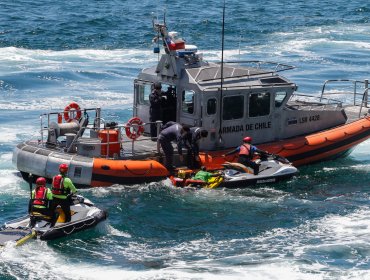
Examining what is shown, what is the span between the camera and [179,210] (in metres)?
19.0

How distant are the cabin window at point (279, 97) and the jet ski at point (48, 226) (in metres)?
6.10

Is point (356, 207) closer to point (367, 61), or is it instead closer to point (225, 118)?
point (225, 118)

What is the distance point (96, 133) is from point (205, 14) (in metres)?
29.8

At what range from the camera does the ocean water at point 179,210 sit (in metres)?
16.0

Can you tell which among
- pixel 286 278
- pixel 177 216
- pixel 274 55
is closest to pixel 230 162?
pixel 177 216

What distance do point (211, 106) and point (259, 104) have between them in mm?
1365

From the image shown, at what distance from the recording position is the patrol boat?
64.6 ft

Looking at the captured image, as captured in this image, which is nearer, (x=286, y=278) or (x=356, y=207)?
(x=286, y=278)

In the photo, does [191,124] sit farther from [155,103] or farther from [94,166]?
[94,166]

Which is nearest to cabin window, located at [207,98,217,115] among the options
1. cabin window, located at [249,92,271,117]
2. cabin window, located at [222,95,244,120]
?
cabin window, located at [222,95,244,120]

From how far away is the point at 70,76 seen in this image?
112 feet

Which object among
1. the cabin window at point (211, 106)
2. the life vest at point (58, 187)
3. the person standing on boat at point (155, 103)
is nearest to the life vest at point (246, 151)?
the cabin window at point (211, 106)

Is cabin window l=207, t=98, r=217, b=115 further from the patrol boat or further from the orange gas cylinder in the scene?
the orange gas cylinder

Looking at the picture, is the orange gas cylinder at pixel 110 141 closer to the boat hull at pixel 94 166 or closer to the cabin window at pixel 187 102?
the boat hull at pixel 94 166
